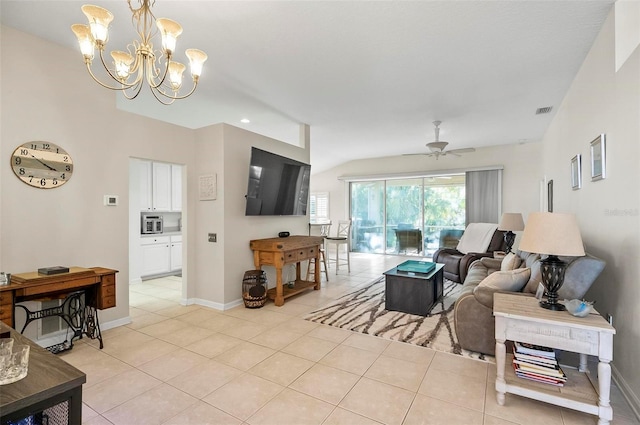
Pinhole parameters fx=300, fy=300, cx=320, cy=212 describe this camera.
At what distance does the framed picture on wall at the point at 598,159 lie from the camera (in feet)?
7.64

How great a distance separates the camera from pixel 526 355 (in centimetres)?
200

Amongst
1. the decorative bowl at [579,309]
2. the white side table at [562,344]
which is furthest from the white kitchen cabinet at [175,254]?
the decorative bowl at [579,309]

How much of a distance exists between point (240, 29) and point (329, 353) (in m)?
2.88

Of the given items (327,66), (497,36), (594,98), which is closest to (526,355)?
(594,98)

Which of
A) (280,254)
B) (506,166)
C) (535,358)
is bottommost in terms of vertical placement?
(535,358)

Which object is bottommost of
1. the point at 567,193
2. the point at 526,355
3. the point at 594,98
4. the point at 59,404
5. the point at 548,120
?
the point at 526,355

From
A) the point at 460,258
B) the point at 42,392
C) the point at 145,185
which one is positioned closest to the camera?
the point at 42,392

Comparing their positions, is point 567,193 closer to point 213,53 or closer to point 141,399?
point 213,53

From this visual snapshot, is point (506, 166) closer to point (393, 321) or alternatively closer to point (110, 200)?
point (393, 321)

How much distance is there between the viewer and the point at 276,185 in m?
4.42

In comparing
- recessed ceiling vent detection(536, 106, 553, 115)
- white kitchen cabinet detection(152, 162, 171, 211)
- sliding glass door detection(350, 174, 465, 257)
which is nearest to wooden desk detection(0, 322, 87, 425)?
white kitchen cabinet detection(152, 162, 171, 211)

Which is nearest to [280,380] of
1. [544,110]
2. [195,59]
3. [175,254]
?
[195,59]

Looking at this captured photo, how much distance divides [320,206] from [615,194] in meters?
7.46

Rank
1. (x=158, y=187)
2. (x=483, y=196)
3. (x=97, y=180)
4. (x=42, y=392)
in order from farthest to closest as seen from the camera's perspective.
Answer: (x=483, y=196) < (x=158, y=187) < (x=97, y=180) < (x=42, y=392)
